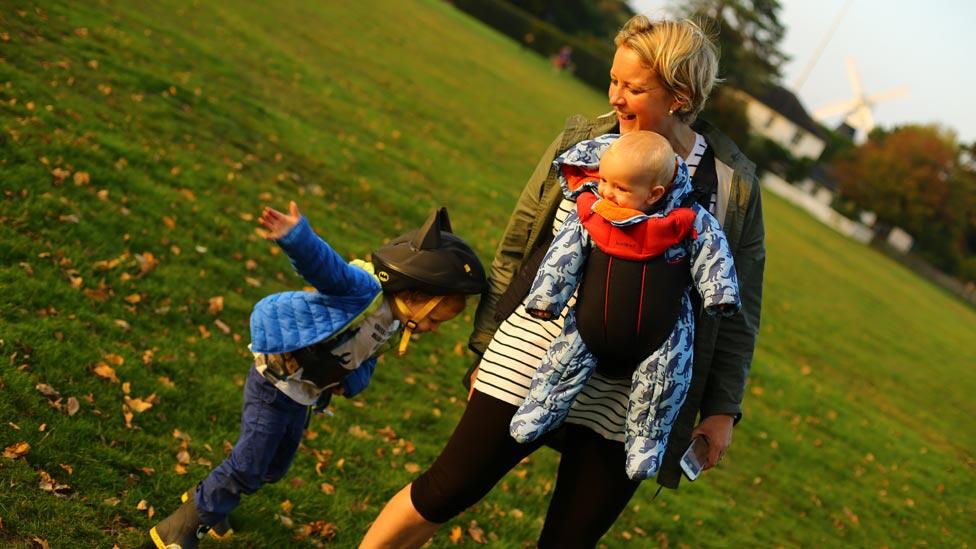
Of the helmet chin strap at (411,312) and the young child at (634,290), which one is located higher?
the young child at (634,290)

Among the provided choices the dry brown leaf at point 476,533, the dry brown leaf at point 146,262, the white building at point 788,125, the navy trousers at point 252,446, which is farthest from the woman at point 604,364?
the white building at point 788,125

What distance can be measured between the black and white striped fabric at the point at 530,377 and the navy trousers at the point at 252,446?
0.95 meters

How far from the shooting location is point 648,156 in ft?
9.37

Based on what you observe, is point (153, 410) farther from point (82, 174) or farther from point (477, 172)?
point (477, 172)

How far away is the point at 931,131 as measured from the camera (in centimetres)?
7638

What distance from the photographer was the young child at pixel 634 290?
288 cm

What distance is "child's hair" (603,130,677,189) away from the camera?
9.39 ft

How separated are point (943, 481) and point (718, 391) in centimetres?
1002

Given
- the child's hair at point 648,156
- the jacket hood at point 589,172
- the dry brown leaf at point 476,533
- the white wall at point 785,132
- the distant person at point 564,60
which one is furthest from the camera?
the white wall at point 785,132

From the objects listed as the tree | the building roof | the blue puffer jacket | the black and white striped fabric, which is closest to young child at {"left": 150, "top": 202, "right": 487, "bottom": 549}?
the blue puffer jacket

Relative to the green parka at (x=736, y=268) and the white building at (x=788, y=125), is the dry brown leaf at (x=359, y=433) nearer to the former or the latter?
the green parka at (x=736, y=268)

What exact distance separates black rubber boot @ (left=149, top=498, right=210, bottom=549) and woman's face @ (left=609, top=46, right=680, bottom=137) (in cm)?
252

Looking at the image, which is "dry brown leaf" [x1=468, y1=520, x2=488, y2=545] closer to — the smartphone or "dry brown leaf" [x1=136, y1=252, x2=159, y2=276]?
the smartphone

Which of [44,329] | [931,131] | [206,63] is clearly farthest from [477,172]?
[931,131]
